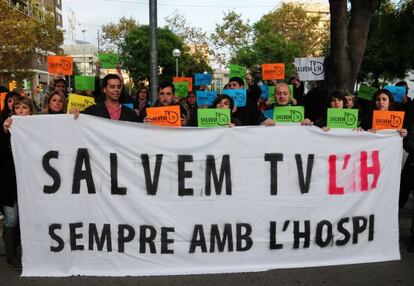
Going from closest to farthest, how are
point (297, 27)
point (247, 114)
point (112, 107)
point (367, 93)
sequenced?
point (112, 107) → point (247, 114) → point (367, 93) → point (297, 27)

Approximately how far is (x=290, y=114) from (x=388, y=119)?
950 millimetres

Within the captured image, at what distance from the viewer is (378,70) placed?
2503cm

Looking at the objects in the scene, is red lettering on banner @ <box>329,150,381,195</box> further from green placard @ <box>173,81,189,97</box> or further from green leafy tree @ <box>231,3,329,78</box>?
green leafy tree @ <box>231,3,329,78</box>

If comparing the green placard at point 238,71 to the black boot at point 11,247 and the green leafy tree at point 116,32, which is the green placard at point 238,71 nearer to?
the black boot at point 11,247

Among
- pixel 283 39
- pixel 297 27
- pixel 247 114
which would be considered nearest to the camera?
pixel 247 114

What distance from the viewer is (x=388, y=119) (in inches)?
182

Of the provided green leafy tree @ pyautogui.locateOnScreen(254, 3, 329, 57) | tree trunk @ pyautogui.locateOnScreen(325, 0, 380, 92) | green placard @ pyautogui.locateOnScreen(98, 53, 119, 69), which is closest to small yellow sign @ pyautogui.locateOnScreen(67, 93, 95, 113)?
green placard @ pyautogui.locateOnScreen(98, 53, 119, 69)

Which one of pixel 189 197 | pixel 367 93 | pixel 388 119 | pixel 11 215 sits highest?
pixel 367 93

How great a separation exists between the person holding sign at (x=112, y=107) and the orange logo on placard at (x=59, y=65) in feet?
9.50

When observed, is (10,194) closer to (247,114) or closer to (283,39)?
(247,114)

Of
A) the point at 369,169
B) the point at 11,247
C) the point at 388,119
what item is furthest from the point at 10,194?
the point at 388,119

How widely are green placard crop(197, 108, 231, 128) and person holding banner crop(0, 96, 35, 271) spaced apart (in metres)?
1.63

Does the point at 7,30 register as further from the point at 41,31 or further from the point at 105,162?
the point at 105,162

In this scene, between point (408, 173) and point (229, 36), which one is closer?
point (408, 173)
